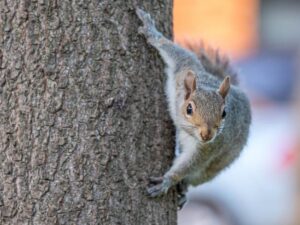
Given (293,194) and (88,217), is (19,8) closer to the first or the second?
(88,217)

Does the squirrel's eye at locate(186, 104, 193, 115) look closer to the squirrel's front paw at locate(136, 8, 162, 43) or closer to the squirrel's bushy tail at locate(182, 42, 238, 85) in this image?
the squirrel's front paw at locate(136, 8, 162, 43)

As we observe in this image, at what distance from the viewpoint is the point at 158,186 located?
8.72 ft

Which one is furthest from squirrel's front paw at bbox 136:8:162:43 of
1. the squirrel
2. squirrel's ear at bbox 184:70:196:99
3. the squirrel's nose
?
the squirrel's nose

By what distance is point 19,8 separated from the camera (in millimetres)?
2533

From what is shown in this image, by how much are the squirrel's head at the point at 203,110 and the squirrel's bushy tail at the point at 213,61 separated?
0.54 m

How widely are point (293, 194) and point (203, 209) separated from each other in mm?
663

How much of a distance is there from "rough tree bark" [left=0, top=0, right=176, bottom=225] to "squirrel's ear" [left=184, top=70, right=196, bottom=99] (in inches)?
11.2

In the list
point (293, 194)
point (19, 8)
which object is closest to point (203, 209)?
point (293, 194)

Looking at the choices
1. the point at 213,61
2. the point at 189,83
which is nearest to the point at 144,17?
the point at 189,83

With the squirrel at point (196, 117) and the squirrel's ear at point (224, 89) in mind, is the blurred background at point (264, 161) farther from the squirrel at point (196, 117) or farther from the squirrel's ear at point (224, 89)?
the squirrel's ear at point (224, 89)

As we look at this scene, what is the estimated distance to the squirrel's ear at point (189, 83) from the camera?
288 cm

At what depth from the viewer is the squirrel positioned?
2.77 m

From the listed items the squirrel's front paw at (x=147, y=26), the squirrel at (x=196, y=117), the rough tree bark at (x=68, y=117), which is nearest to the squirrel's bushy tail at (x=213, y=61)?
the squirrel at (x=196, y=117)

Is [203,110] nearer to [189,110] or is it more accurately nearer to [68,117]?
[189,110]
